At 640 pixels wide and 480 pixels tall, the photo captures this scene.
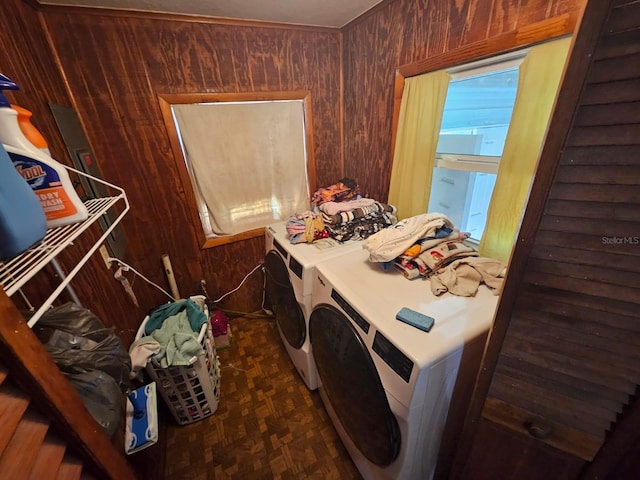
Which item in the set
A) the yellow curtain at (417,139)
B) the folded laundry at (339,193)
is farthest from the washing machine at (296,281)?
the yellow curtain at (417,139)

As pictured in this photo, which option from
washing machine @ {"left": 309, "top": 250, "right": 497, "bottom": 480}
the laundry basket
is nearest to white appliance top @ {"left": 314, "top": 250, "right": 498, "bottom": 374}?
washing machine @ {"left": 309, "top": 250, "right": 497, "bottom": 480}

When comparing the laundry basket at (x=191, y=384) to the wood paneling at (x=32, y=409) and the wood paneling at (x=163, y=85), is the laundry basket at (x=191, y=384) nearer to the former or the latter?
the wood paneling at (x=163, y=85)

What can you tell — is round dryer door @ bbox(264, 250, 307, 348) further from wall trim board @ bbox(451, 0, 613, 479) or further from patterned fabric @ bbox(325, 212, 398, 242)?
wall trim board @ bbox(451, 0, 613, 479)

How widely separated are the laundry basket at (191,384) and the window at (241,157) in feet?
2.79

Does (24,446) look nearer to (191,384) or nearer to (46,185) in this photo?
(46,185)

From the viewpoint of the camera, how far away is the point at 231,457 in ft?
4.38

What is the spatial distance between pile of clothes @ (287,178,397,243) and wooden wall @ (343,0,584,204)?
33cm

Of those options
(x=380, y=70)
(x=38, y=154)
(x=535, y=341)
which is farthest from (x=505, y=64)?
(x=38, y=154)

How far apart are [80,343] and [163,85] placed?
4.87 feet

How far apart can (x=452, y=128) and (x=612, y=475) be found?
4.97 ft

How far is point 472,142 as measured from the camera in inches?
56.5

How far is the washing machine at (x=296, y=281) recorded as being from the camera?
1281 millimetres

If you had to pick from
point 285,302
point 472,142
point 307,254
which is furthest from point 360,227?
point 472,142

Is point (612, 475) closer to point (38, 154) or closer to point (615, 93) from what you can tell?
point (615, 93)
